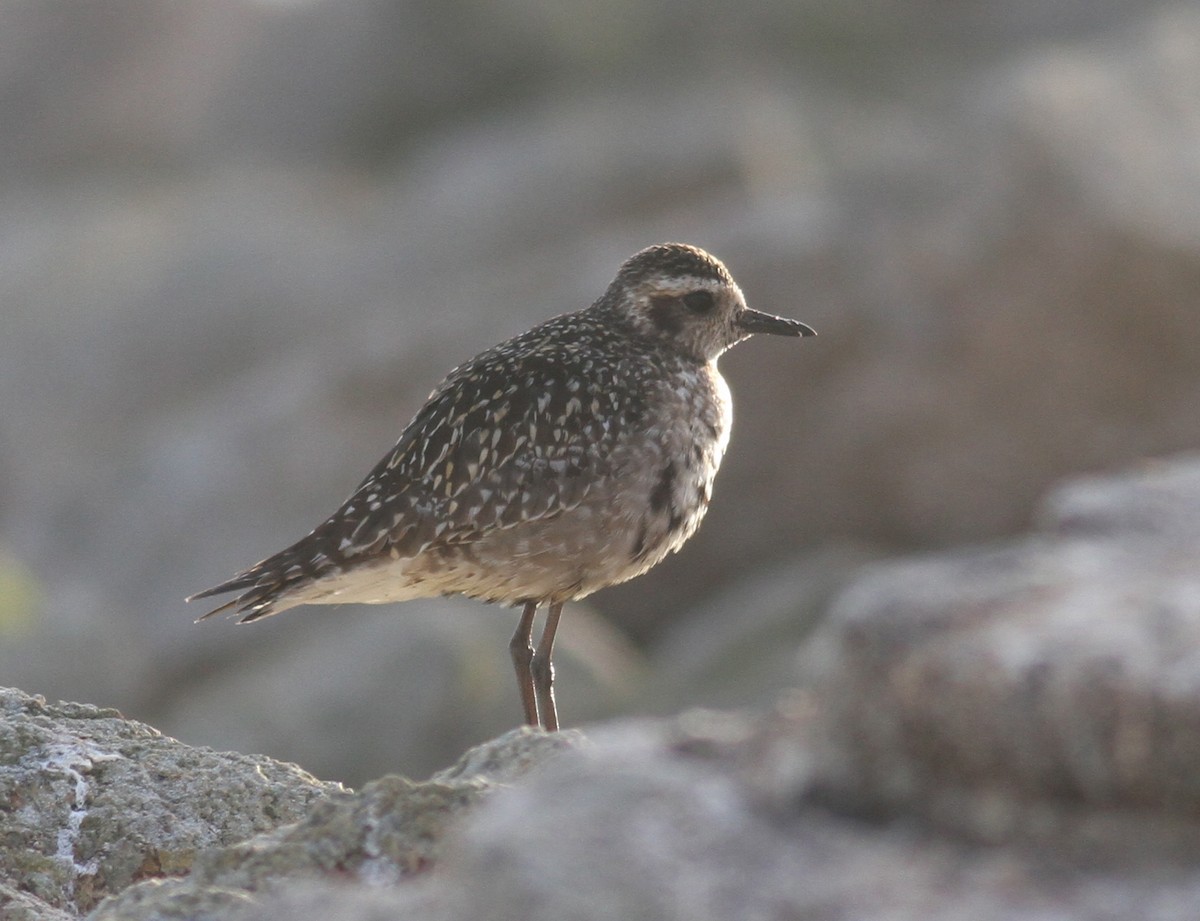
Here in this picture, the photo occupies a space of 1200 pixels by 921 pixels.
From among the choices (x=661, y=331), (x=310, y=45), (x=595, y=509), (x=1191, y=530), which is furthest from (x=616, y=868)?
(x=310, y=45)

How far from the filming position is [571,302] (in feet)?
59.6

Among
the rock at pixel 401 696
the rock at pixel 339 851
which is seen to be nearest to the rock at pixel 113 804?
the rock at pixel 339 851

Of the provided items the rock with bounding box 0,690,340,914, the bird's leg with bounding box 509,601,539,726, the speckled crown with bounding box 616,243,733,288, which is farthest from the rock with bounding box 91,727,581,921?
the speckled crown with bounding box 616,243,733,288

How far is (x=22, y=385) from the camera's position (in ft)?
75.7

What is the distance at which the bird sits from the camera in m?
8.11

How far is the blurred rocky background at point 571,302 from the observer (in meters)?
15.2

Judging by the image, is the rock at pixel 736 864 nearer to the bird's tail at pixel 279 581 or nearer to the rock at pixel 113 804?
the rock at pixel 113 804

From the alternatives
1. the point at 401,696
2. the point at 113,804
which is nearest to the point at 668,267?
the point at 113,804

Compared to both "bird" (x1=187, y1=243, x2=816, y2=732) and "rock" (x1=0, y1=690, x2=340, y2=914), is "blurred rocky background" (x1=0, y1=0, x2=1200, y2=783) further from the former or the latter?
"rock" (x1=0, y1=690, x2=340, y2=914)

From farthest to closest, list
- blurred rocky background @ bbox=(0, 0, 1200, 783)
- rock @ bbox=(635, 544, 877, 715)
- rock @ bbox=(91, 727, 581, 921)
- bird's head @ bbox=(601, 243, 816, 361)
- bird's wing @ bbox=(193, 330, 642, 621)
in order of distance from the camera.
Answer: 1. blurred rocky background @ bbox=(0, 0, 1200, 783)
2. rock @ bbox=(635, 544, 877, 715)
3. bird's head @ bbox=(601, 243, 816, 361)
4. bird's wing @ bbox=(193, 330, 642, 621)
5. rock @ bbox=(91, 727, 581, 921)

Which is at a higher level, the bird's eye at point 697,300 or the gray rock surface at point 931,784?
the bird's eye at point 697,300

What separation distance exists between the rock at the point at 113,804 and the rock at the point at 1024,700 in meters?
2.73

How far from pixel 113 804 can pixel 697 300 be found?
4.35 m

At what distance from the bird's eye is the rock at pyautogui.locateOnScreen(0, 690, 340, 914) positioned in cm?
374
